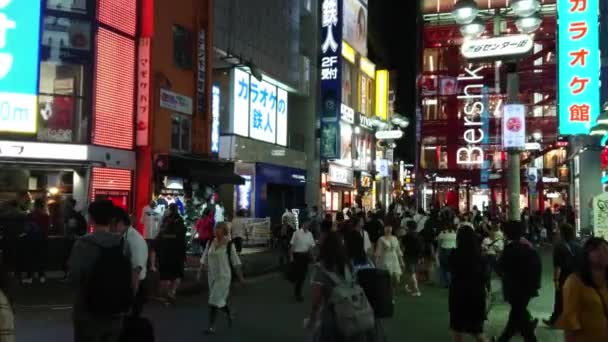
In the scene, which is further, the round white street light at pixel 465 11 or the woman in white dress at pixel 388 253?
the woman in white dress at pixel 388 253

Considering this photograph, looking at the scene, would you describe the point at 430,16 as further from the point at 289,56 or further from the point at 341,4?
the point at 289,56

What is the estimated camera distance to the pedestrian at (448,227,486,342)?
303 inches

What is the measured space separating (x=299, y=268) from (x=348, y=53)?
28.3 m

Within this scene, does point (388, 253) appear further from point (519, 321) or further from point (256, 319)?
point (519, 321)

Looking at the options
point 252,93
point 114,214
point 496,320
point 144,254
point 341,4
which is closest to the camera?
point 114,214

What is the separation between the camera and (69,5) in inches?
714

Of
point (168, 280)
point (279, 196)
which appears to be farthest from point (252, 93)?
point (168, 280)

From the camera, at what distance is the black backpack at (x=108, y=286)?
5215 mm

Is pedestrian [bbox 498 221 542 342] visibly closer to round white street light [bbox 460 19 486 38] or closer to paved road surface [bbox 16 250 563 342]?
paved road surface [bbox 16 250 563 342]

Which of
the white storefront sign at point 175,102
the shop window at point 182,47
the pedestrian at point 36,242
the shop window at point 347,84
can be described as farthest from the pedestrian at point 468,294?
the shop window at point 347,84

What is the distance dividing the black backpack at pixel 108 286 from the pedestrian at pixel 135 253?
131mm

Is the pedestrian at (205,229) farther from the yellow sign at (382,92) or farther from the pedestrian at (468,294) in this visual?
the yellow sign at (382,92)

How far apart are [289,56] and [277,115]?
278cm

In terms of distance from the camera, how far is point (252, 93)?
94.2 feet
